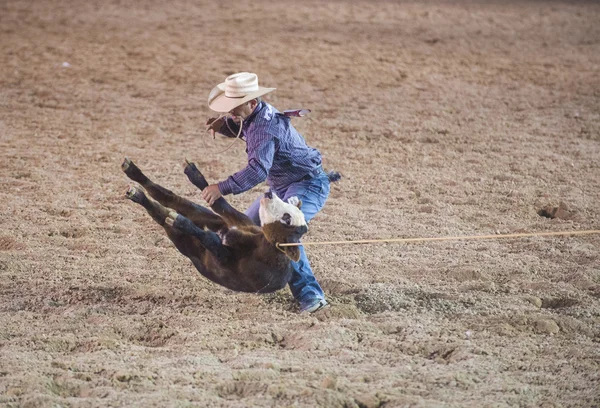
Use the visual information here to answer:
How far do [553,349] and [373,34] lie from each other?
30.8 feet

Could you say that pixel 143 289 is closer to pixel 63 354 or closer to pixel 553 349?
pixel 63 354

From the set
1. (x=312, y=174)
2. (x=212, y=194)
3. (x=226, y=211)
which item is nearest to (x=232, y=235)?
(x=226, y=211)

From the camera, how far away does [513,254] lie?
6184mm

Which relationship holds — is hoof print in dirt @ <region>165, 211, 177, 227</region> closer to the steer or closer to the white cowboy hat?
the steer

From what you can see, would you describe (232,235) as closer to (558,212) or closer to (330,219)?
(330,219)

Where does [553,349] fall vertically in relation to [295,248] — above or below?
below

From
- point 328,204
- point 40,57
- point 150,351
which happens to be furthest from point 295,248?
point 40,57

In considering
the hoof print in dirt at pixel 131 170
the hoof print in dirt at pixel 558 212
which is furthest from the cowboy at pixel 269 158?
the hoof print in dirt at pixel 558 212

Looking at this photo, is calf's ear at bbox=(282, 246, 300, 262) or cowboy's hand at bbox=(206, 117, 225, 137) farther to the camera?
cowboy's hand at bbox=(206, 117, 225, 137)

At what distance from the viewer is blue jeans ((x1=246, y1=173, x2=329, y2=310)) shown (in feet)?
17.2

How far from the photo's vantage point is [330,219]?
22.4 feet

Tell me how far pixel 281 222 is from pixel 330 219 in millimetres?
2220

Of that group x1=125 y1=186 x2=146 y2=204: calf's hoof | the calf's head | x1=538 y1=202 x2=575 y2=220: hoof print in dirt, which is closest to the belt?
the calf's head

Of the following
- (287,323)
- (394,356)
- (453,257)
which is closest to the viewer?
(394,356)
